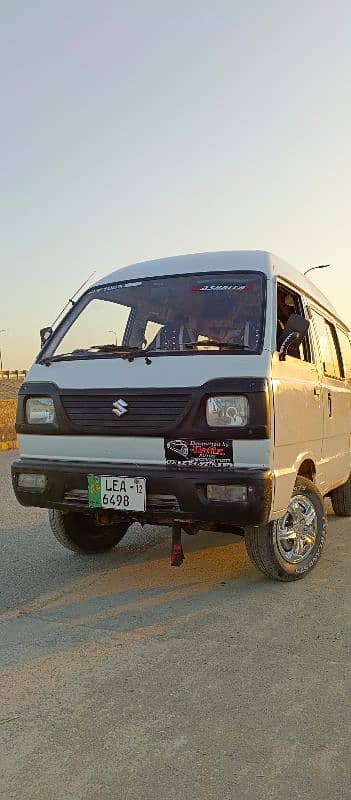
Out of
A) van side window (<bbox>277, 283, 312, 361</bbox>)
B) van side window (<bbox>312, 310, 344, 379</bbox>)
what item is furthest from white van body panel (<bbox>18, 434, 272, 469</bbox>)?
van side window (<bbox>312, 310, 344, 379</bbox>)

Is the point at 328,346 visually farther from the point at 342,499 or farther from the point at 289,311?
the point at 342,499

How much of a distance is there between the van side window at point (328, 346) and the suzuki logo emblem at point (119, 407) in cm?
195

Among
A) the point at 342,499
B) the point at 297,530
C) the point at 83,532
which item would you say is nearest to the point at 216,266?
the point at 297,530

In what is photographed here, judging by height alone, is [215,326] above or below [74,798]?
above

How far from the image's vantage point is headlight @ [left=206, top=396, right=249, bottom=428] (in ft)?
11.5

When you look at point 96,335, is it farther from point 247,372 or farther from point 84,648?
point 84,648

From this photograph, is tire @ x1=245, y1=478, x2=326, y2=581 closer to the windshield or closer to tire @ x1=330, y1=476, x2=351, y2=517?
the windshield

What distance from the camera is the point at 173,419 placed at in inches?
141

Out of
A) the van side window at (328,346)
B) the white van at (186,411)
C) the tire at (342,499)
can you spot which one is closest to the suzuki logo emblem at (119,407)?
the white van at (186,411)

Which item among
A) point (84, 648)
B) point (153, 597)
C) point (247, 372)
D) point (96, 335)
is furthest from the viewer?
point (96, 335)

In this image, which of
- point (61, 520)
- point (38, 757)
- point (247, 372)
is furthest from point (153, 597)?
point (38, 757)

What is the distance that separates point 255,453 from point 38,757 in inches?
72.5

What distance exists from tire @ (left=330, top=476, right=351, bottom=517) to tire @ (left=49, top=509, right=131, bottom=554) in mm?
2368

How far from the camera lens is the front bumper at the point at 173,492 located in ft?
11.4
